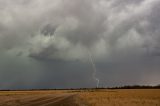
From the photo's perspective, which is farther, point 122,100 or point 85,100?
point 85,100

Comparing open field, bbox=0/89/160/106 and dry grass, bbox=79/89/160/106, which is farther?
open field, bbox=0/89/160/106

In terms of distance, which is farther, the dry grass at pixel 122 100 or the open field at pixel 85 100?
the open field at pixel 85 100
